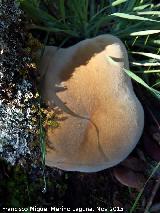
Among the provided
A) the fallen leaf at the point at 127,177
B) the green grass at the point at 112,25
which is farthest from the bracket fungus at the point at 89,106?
the fallen leaf at the point at 127,177

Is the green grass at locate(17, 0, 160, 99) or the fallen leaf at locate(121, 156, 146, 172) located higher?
the green grass at locate(17, 0, 160, 99)

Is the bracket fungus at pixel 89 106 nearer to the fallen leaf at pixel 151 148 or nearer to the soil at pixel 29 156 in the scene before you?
the soil at pixel 29 156

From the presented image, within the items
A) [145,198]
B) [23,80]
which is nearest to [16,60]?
[23,80]

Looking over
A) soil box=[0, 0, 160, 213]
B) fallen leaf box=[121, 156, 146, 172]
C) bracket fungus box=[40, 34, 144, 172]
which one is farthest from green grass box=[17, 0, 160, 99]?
fallen leaf box=[121, 156, 146, 172]

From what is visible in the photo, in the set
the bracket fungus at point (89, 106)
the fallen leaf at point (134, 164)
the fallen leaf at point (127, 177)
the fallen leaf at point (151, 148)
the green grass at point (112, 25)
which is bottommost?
the fallen leaf at point (127, 177)

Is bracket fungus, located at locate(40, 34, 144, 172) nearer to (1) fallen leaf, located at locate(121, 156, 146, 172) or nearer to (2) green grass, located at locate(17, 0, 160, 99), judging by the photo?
(2) green grass, located at locate(17, 0, 160, 99)

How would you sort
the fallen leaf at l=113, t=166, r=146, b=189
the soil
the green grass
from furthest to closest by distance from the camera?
1. the fallen leaf at l=113, t=166, r=146, b=189
2. the green grass
3. the soil

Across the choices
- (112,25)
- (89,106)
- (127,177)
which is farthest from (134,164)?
(112,25)

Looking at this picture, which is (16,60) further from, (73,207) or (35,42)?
(73,207)
